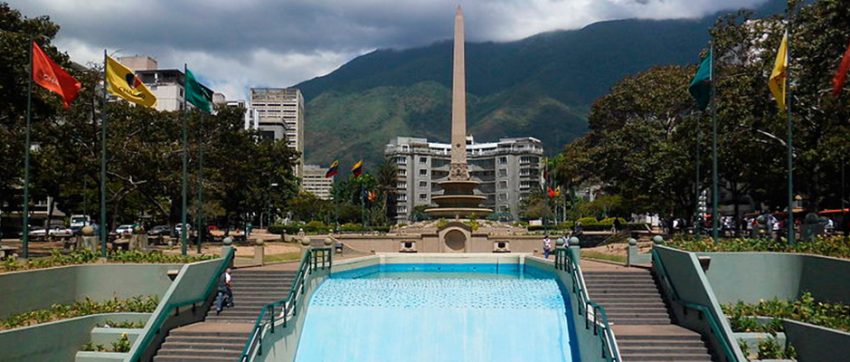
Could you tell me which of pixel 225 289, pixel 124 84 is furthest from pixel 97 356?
pixel 124 84

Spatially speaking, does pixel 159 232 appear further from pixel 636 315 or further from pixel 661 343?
pixel 661 343

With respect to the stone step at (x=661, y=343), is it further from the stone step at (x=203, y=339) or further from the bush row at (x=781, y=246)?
the stone step at (x=203, y=339)

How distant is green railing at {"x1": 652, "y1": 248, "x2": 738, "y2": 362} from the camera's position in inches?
688

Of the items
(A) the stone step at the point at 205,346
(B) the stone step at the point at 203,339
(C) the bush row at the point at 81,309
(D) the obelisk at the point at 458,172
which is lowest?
(A) the stone step at the point at 205,346

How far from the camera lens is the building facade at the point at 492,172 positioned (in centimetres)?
17912

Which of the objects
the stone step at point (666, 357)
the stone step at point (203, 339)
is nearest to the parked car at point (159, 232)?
the stone step at point (203, 339)

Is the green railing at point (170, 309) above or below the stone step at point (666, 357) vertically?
above

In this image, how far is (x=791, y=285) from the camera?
66.3 ft

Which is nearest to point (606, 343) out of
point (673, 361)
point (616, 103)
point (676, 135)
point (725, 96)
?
point (673, 361)

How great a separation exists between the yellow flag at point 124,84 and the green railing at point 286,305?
26.0 feet

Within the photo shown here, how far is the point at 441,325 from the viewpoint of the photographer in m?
22.2

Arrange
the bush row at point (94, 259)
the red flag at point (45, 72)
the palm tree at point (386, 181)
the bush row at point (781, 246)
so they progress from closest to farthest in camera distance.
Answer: the bush row at point (781, 246), the bush row at point (94, 259), the red flag at point (45, 72), the palm tree at point (386, 181)

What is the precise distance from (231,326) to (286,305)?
1676 mm

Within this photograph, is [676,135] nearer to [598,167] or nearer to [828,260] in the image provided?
[598,167]
